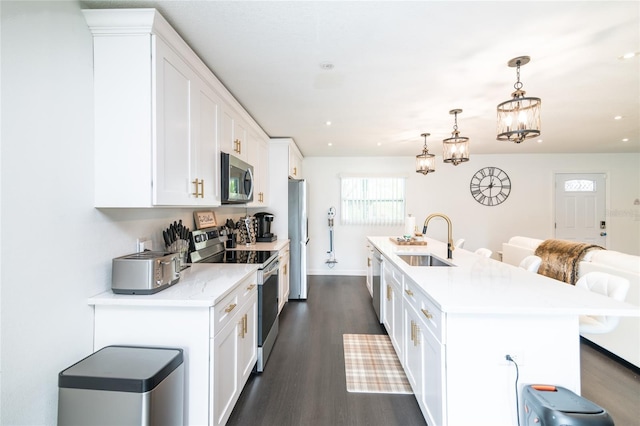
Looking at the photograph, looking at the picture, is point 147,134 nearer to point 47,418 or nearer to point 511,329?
point 47,418

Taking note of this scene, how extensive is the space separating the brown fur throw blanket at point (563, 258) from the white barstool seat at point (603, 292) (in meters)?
1.09

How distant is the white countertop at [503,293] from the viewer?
1.32m

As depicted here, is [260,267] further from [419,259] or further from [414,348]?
[419,259]

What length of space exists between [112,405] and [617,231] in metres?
7.87

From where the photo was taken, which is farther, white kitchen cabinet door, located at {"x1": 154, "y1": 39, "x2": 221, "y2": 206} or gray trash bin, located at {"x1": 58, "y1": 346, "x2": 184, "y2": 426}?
white kitchen cabinet door, located at {"x1": 154, "y1": 39, "x2": 221, "y2": 206}

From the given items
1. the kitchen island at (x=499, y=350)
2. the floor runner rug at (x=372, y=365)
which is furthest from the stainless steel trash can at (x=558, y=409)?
the floor runner rug at (x=372, y=365)

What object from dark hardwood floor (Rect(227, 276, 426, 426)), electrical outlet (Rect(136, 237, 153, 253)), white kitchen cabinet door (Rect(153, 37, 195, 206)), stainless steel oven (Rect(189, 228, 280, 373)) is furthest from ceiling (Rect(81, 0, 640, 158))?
dark hardwood floor (Rect(227, 276, 426, 426))

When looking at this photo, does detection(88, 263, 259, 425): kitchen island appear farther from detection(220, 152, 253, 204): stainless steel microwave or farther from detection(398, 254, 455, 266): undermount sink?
detection(398, 254, 455, 266): undermount sink

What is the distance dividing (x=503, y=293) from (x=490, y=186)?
481 cm

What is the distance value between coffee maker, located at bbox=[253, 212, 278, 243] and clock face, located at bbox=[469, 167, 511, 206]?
4220 mm

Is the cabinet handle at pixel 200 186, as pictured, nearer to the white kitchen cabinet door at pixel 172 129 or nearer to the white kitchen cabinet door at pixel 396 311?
the white kitchen cabinet door at pixel 172 129

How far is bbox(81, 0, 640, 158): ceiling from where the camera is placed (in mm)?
1483

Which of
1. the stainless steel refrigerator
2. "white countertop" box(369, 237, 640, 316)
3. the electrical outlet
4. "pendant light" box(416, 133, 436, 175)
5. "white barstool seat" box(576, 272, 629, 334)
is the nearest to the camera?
"white countertop" box(369, 237, 640, 316)

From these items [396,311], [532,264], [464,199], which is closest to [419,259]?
[396,311]
